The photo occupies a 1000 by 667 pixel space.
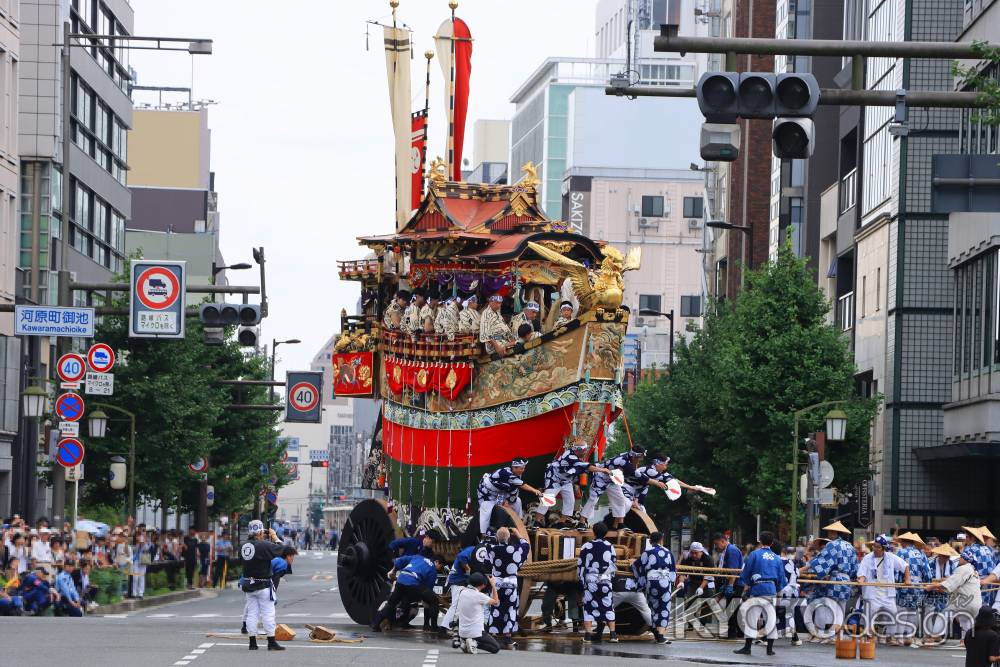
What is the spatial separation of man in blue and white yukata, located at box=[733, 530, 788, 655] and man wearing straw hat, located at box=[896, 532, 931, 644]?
10.0 ft

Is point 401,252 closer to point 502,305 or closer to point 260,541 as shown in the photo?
point 502,305

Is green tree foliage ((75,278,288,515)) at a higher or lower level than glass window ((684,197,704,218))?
lower

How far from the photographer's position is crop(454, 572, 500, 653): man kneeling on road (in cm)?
2311

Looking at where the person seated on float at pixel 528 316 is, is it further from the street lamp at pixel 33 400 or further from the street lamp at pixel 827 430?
the street lamp at pixel 827 430

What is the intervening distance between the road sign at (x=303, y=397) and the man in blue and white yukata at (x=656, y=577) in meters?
31.6

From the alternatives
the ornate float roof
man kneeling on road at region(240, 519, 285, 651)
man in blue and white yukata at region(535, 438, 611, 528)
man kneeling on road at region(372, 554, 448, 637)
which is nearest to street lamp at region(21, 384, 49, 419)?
the ornate float roof

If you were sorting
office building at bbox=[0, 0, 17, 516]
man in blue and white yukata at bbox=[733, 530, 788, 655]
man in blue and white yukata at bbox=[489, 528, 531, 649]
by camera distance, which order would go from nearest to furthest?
man in blue and white yukata at bbox=[489, 528, 531, 649] < man in blue and white yukata at bbox=[733, 530, 788, 655] < office building at bbox=[0, 0, 17, 516]

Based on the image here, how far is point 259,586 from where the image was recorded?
22891 millimetres

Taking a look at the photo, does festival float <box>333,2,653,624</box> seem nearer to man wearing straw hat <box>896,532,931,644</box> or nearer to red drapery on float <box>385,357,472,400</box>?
red drapery on float <box>385,357,472,400</box>

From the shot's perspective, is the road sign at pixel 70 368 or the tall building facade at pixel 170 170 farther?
the tall building facade at pixel 170 170

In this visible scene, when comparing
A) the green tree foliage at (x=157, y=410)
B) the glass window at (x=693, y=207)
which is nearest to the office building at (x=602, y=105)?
the glass window at (x=693, y=207)

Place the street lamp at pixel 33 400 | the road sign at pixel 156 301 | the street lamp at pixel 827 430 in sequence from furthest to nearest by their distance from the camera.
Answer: the street lamp at pixel 827 430 → the road sign at pixel 156 301 → the street lamp at pixel 33 400

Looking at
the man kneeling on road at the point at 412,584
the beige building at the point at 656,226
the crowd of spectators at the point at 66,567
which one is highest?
the beige building at the point at 656,226

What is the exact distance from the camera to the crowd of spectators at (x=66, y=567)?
31828 millimetres
